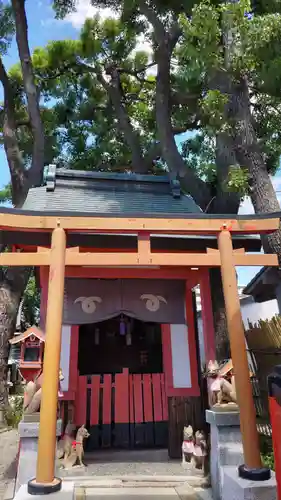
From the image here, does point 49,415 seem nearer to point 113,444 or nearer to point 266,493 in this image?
point 266,493

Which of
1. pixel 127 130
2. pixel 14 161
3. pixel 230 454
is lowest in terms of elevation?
pixel 230 454

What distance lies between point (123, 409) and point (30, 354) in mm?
2704

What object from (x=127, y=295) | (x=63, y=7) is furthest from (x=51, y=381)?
(x=63, y=7)

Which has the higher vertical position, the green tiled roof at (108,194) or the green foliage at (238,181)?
the green tiled roof at (108,194)

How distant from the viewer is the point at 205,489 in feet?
17.2

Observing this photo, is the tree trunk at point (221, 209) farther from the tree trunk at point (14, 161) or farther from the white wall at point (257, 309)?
the white wall at point (257, 309)

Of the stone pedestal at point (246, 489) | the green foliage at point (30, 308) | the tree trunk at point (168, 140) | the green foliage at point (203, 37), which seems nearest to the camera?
the stone pedestal at point (246, 489)

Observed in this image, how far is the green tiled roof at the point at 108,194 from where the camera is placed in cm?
805

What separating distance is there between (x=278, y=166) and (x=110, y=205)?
20.6ft

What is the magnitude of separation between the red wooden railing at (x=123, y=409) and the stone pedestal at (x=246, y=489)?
282 centimetres

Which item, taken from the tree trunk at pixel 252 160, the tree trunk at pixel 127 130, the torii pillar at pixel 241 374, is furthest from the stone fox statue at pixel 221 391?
the tree trunk at pixel 127 130

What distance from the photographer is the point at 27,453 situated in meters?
4.79

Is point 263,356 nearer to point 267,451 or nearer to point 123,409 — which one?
point 267,451

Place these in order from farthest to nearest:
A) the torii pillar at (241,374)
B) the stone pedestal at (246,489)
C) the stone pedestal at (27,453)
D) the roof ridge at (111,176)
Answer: the roof ridge at (111,176), the stone pedestal at (27,453), the torii pillar at (241,374), the stone pedestal at (246,489)
